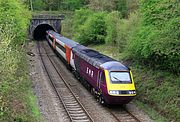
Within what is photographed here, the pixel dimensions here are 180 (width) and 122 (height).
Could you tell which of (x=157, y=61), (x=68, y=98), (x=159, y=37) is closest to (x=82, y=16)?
(x=157, y=61)

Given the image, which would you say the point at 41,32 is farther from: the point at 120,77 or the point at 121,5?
the point at 120,77

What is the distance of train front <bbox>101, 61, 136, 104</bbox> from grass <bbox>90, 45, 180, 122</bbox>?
161 cm

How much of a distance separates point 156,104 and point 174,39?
3994mm

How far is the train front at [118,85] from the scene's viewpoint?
18047mm

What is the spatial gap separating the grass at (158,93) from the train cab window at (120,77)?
2.11 metres

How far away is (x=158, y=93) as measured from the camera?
19.5 m

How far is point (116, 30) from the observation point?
38.2m

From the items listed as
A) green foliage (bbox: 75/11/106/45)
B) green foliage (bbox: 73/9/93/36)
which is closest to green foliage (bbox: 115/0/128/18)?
green foliage (bbox: 73/9/93/36)

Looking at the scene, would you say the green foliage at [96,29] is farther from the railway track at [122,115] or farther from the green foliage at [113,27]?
the railway track at [122,115]

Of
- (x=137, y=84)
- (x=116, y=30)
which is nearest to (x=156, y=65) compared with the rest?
(x=137, y=84)

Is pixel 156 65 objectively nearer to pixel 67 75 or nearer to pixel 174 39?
pixel 174 39

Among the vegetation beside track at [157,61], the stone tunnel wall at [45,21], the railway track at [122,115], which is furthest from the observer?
the stone tunnel wall at [45,21]

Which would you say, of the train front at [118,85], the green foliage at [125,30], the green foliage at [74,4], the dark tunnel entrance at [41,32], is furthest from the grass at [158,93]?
the green foliage at [74,4]

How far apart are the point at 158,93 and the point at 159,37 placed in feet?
11.0
